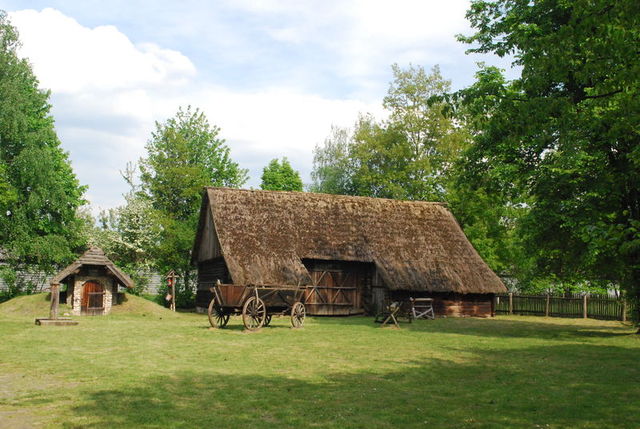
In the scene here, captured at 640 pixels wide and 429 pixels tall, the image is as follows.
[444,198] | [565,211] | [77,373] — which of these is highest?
[444,198]

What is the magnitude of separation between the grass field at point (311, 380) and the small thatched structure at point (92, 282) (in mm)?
8506

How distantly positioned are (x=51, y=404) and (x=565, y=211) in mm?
16603

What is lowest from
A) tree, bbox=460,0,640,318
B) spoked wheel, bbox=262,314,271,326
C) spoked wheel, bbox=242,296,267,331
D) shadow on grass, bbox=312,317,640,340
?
shadow on grass, bbox=312,317,640,340

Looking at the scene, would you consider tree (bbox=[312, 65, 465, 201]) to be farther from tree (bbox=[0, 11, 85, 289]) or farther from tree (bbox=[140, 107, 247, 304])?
tree (bbox=[0, 11, 85, 289])

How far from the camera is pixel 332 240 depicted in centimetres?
3078

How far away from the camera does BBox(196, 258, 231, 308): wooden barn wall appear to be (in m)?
29.4

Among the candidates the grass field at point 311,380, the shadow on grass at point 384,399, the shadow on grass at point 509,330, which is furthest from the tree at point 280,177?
the shadow on grass at point 384,399

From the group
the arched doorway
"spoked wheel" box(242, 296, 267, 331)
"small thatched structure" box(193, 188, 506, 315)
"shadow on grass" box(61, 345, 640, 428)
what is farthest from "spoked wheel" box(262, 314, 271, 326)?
"shadow on grass" box(61, 345, 640, 428)

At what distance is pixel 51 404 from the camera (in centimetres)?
836

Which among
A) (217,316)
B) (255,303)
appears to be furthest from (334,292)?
(255,303)

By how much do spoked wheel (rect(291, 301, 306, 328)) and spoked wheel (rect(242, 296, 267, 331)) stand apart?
1106 mm

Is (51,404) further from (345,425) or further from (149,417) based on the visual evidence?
(345,425)

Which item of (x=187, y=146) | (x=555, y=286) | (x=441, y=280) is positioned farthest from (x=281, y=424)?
(x=187, y=146)

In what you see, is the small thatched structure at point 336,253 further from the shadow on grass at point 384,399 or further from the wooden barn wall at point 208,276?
the shadow on grass at point 384,399
